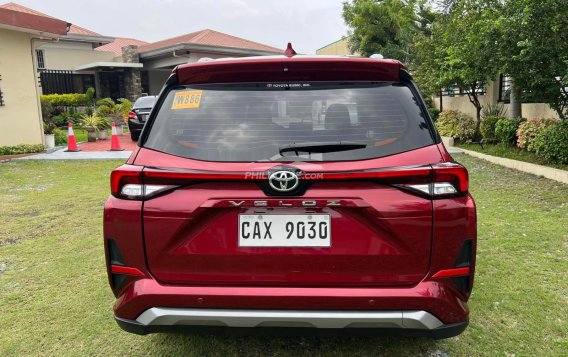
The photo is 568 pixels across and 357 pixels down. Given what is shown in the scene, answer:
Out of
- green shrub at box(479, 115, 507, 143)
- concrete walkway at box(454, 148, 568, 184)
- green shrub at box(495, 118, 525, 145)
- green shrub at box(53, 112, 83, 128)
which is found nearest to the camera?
concrete walkway at box(454, 148, 568, 184)

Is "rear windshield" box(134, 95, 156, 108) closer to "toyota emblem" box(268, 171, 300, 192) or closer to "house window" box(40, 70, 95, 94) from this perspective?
"house window" box(40, 70, 95, 94)

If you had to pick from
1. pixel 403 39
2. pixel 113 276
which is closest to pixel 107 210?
pixel 113 276

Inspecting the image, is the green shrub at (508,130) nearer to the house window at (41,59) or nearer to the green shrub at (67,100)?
the green shrub at (67,100)

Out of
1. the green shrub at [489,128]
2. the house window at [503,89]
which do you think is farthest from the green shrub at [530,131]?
the house window at [503,89]

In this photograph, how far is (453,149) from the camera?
11.5 metres

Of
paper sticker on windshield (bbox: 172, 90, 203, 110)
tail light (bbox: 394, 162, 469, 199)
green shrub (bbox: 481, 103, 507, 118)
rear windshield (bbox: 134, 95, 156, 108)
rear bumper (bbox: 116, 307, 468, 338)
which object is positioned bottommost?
rear bumper (bbox: 116, 307, 468, 338)

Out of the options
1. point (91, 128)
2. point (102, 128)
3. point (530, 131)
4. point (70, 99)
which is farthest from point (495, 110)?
point (70, 99)

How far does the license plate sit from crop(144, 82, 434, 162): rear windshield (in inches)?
10.5

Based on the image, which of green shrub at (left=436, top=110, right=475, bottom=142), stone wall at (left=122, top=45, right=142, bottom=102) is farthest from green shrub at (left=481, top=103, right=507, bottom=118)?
stone wall at (left=122, top=45, right=142, bottom=102)

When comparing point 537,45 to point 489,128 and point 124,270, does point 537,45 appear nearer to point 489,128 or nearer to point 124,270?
point 489,128

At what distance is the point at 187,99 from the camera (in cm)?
224

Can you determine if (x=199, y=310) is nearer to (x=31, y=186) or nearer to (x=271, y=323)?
(x=271, y=323)

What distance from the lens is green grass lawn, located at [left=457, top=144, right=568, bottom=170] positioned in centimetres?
830

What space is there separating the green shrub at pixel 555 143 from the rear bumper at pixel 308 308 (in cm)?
681
